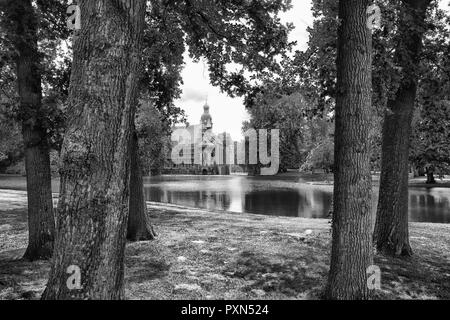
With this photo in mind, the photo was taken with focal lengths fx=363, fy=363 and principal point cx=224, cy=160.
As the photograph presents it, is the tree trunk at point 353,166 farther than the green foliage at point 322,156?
No

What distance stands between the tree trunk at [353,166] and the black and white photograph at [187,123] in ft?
0.06

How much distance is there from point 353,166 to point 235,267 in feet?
10.4

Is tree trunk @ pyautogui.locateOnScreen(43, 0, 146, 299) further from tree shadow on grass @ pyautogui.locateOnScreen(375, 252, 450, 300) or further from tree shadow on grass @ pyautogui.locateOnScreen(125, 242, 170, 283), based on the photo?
tree shadow on grass @ pyautogui.locateOnScreen(375, 252, 450, 300)

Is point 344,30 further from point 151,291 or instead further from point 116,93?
point 151,291

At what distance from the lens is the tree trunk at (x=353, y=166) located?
16.5ft

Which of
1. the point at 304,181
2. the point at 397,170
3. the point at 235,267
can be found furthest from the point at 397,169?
the point at 304,181

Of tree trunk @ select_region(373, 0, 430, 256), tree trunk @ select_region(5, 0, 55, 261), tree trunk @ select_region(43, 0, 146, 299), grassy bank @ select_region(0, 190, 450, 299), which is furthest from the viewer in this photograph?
tree trunk @ select_region(373, 0, 430, 256)

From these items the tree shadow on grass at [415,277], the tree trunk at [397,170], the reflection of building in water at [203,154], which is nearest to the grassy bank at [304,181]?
the tree trunk at [397,170]

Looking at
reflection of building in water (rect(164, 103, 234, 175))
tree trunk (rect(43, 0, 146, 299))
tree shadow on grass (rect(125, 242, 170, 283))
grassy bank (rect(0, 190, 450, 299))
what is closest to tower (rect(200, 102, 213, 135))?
reflection of building in water (rect(164, 103, 234, 175))

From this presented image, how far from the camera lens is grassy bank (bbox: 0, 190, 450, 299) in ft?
18.6

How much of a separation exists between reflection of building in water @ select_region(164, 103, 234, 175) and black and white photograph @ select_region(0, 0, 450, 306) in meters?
89.9

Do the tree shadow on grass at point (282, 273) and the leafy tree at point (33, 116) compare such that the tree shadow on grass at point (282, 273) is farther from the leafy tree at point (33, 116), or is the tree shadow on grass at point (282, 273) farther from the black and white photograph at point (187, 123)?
the leafy tree at point (33, 116)

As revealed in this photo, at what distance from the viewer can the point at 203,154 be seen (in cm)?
11094
